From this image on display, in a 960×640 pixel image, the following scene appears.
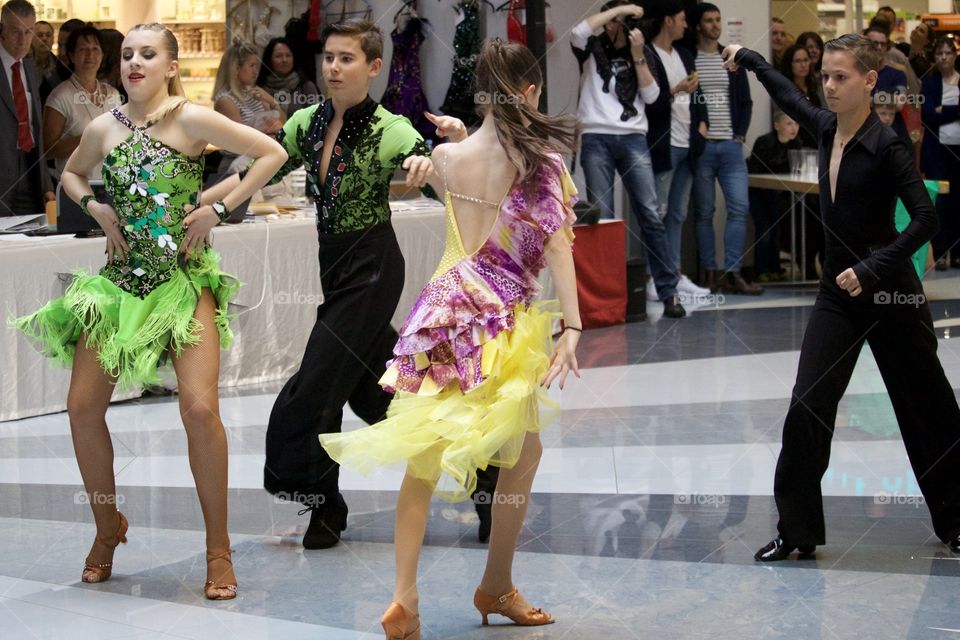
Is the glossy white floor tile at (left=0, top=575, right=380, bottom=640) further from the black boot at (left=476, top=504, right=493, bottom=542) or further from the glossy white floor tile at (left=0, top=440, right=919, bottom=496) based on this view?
the glossy white floor tile at (left=0, top=440, right=919, bottom=496)

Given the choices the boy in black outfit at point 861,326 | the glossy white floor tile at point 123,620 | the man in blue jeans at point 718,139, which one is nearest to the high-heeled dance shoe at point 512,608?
the glossy white floor tile at point 123,620

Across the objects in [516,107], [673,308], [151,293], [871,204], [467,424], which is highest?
[516,107]

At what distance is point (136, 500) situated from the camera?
461 cm

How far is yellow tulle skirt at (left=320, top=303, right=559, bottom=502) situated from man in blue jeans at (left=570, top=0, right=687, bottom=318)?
5.30 m

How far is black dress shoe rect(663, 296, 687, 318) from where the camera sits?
332 inches

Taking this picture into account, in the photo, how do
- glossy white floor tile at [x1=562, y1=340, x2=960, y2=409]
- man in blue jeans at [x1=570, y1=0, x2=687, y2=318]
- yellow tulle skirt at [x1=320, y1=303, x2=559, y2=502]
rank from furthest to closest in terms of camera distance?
man in blue jeans at [x1=570, y1=0, x2=687, y2=318], glossy white floor tile at [x1=562, y1=340, x2=960, y2=409], yellow tulle skirt at [x1=320, y1=303, x2=559, y2=502]

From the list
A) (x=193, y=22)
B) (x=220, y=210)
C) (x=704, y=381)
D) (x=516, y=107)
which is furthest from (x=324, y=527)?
(x=193, y=22)

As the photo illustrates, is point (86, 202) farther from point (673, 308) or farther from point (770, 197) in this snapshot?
point (770, 197)

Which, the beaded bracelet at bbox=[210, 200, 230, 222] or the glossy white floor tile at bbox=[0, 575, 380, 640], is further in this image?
the beaded bracelet at bbox=[210, 200, 230, 222]

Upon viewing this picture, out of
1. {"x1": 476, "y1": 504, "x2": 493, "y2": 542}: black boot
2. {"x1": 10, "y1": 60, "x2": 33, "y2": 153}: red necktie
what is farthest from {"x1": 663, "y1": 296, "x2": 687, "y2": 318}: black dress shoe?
{"x1": 476, "y1": 504, "x2": 493, "y2": 542}: black boot

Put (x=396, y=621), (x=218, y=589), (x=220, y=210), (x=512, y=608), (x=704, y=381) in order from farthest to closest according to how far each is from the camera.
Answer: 1. (x=704, y=381)
2. (x=220, y=210)
3. (x=218, y=589)
4. (x=512, y=608)
5. (x=396, y=621)

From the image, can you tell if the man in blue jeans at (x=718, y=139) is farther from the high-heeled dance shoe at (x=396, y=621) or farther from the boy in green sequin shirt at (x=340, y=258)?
the high-heeled dance shoe at (x=396, y=621)

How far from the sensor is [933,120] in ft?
33.6

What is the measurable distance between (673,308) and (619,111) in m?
1.28
